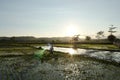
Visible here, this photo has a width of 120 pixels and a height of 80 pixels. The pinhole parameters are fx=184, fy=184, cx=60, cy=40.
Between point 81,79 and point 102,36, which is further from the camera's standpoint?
point 102,36

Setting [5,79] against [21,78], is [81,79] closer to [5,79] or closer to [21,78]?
[21,78]

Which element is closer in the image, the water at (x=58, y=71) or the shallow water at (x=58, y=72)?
the shallow water at (x=58, y=72)

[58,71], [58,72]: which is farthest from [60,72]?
[58,71]

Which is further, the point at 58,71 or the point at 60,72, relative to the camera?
the point at 58,71

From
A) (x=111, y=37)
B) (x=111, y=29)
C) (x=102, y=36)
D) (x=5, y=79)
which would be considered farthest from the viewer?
(x=102, y=36)

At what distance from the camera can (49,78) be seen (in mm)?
12359

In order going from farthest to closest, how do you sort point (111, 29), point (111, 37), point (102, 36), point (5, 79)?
point (102, 36), point (111, 29), point (111, 37), point (5, 79)

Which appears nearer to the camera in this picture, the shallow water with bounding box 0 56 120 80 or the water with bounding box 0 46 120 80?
the shallow water with bounding box 0 56 120 80

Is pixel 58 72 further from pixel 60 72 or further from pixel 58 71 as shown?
pixel 58 71

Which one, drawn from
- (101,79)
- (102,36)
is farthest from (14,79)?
(102,36)

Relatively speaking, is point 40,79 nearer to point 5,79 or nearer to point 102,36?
point 5,79

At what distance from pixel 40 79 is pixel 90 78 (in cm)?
335

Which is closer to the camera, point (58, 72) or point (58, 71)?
point (58, 72)

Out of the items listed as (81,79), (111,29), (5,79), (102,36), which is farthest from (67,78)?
(102,36)
